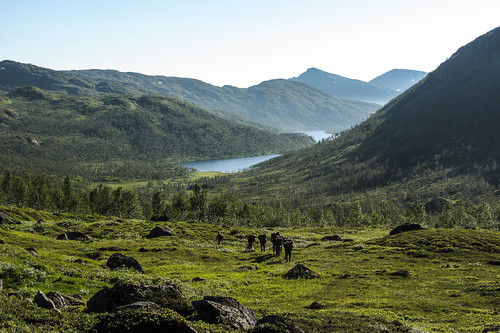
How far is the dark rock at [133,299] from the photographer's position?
24.0 meters

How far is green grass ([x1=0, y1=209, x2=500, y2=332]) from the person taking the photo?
28.2 meters

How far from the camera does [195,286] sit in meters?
42.7

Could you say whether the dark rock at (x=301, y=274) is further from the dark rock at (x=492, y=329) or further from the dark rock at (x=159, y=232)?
the dark rock at (x=159, y=232)

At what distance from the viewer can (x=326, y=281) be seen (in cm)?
5091

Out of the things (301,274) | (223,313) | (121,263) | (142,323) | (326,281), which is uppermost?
(142,323)

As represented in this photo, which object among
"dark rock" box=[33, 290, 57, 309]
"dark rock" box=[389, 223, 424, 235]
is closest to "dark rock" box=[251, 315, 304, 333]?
"dark rock" box=[33, 290, 57, 309]

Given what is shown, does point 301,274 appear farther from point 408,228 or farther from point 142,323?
point 408,228

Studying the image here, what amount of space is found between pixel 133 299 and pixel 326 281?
34.9 meters

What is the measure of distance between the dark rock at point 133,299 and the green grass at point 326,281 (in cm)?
151

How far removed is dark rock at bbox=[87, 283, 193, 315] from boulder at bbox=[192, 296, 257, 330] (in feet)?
4.58

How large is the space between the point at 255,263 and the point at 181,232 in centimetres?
5086

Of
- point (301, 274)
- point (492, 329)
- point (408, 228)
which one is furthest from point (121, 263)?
point (408, 228)

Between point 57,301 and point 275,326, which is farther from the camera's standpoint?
point 57,301

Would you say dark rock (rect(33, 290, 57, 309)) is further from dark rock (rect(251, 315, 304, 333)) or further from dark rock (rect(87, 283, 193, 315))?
dark rock (rect(251, 315, 304, 333))
